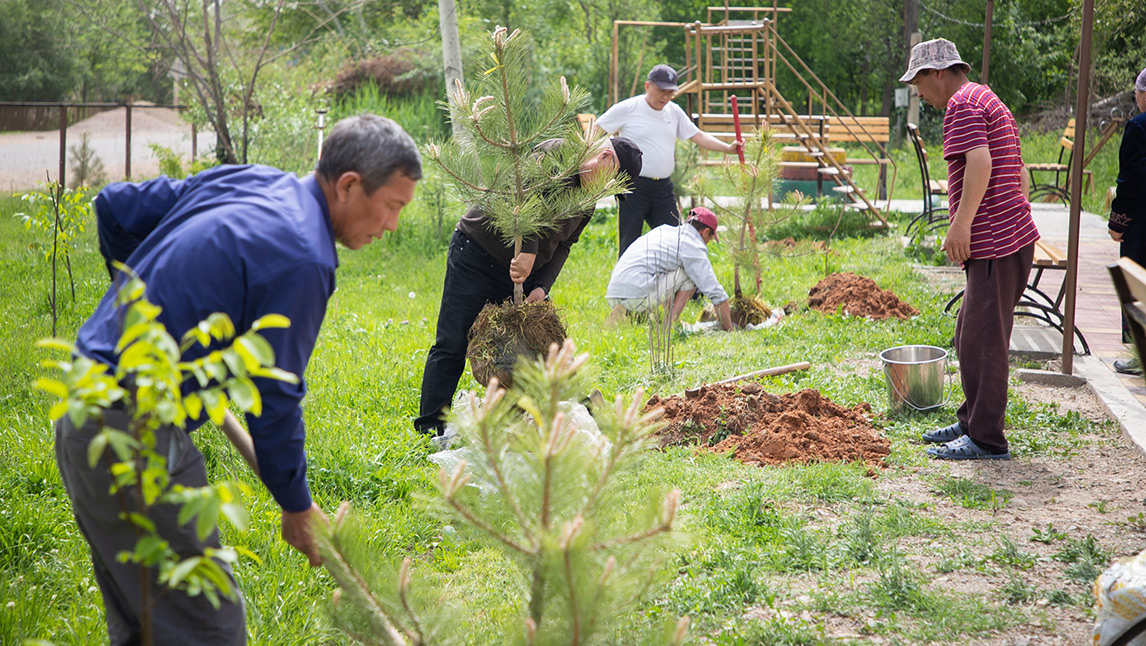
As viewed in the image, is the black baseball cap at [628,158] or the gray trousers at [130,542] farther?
the black baseball cap at [628,158]

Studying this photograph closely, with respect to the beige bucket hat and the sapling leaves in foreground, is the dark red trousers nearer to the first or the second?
the beige bucket hat

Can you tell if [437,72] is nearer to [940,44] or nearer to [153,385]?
[940,44]

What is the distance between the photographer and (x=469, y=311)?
4.52 metres

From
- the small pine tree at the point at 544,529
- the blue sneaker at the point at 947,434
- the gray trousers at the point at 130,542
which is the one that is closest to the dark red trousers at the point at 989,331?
the blue sneaker at the point at 947,434

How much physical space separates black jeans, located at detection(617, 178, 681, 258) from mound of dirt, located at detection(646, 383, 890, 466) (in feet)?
9.24

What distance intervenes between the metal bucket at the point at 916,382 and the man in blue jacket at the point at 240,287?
352cm

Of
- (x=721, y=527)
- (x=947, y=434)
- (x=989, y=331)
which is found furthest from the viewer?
(x=947, y=434)

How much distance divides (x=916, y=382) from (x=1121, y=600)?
2.58 m

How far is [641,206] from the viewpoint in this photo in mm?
7762

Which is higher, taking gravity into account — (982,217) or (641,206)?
(982,217)

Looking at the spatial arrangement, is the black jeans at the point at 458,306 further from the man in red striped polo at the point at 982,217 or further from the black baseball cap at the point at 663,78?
the black baseball cap at the point at 663,78

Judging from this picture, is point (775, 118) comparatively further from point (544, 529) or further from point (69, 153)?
point (544, 529)

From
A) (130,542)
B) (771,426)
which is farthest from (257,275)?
(771,426)

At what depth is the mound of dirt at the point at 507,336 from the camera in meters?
4.20
